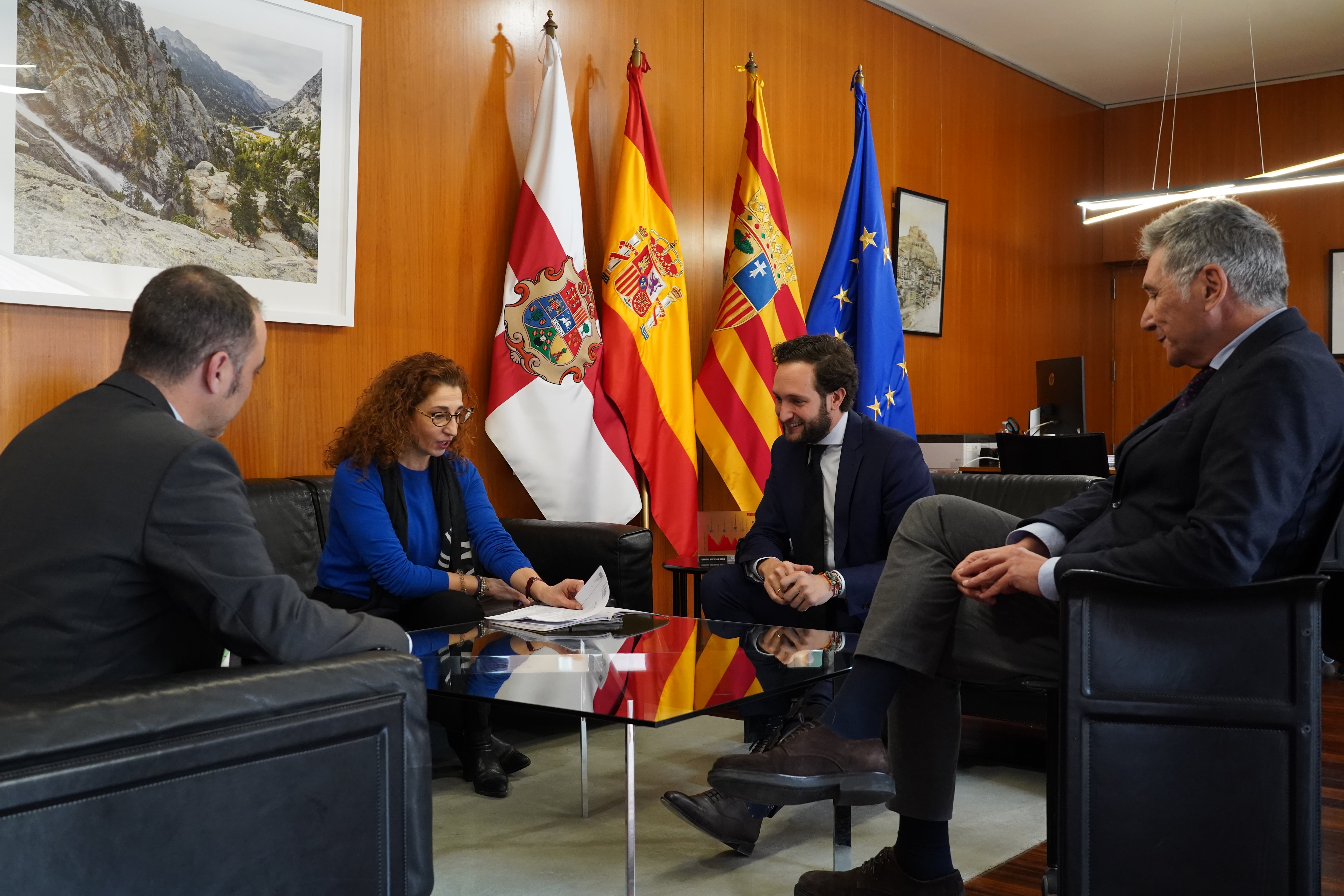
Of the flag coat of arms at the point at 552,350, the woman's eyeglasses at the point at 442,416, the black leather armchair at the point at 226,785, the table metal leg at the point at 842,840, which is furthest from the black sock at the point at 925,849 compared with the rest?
the flag coat of arms at the point at 552,350

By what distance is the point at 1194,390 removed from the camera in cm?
194

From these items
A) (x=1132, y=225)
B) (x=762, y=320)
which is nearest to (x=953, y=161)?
(x=1132, y=225)

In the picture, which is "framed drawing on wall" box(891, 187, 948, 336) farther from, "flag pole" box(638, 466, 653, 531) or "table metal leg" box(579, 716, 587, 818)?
"table metal leg" box(579, 716, 587, 818)

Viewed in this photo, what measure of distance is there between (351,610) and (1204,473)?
6.80 feet

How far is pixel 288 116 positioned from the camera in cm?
345

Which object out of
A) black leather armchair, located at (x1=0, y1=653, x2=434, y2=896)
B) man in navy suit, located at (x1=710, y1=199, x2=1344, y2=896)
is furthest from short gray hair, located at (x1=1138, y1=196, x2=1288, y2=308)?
black leather armchair, located at (x1=0, y1=653, x2=434, y2=896)

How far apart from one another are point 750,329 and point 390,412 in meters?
1.91

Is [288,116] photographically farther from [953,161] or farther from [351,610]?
[953,161]

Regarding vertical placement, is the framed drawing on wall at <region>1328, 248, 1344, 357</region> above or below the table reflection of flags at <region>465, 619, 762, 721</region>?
above

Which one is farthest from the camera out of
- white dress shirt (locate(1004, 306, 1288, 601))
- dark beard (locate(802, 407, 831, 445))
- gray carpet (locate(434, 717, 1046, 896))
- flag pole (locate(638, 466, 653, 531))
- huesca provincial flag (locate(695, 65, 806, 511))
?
huesca provincial flag (locate(695, 65, 806, 511))

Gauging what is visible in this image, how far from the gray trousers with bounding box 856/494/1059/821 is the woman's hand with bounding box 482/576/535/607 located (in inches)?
48.6

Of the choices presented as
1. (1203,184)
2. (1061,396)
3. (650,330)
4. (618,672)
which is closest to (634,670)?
(618,672)

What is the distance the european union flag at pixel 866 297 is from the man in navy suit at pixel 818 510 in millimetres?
1628

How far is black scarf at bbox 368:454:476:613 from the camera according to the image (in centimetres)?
299
